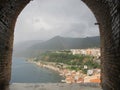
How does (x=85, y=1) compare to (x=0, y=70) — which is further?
(x=85, y=1)

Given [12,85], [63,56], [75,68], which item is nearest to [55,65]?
[63,56]

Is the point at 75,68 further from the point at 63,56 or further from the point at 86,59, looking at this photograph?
the point at 63,56

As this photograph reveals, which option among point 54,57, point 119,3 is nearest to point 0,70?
point 119,3

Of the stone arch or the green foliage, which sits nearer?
the stone arch

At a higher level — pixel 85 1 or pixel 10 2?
pixel 85 1

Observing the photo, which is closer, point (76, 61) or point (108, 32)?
point (108, 32)

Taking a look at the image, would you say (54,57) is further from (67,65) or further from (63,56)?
(67,65)

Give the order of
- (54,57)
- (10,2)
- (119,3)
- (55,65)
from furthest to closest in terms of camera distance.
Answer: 1. (54,57)
2. (55,65)
3. (10,2)
4. (119,3)

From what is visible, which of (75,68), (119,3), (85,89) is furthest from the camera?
(75,68)

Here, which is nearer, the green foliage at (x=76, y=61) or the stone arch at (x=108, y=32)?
the stone arch at (x=108, y=32)
